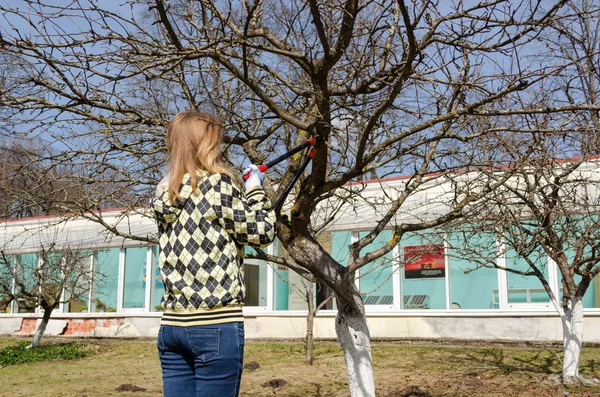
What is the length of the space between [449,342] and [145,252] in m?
8.99

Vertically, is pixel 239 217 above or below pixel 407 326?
above

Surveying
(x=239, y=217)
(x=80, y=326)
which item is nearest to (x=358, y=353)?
(x=239, y=217)

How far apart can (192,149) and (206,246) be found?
40 cm

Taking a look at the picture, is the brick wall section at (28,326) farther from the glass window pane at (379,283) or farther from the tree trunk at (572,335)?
the tree trunk at (572,335)

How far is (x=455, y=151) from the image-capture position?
5359 millimetres

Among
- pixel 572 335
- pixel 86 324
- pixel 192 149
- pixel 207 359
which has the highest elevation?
pixel 192 149

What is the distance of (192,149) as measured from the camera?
2512 millimetres

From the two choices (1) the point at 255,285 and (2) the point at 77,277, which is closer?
(2) the point at 77,277

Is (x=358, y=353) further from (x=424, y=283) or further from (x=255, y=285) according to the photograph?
(x=255, y=285)

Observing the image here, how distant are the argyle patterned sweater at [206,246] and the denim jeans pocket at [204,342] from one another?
0.11ft

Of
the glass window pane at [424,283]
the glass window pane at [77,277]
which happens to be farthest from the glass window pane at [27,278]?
the glass window pane at [424,283]

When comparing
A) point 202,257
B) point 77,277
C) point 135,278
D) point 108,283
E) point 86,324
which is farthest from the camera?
point 108,283

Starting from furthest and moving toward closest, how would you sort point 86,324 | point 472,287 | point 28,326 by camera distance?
point 28,326
point 86,324
point 472,287

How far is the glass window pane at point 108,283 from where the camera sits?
17.9m
